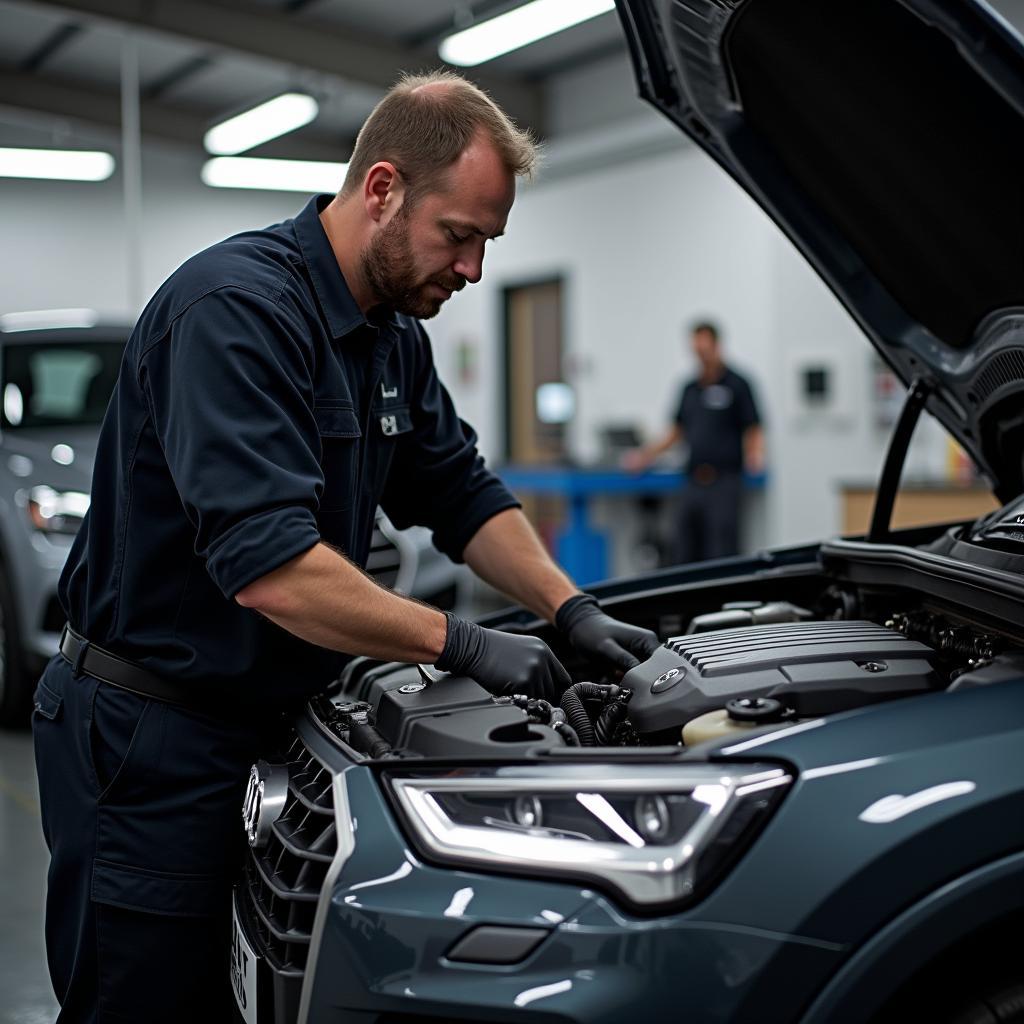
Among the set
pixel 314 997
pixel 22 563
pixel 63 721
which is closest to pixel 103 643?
pixel 63 721

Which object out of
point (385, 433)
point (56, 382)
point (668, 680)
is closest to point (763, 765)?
point (668, 680)

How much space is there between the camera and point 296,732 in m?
1.61

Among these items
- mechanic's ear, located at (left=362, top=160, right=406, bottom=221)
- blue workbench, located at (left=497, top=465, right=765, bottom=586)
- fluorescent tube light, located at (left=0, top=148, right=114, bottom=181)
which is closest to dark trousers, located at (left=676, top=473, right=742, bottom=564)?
blue workbench, located at (left=497, top=465, right=765, bottom=586)

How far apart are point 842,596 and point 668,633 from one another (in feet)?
0.97

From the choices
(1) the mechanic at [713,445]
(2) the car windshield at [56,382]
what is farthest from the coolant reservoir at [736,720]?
(1) the mechanic at [713,445]

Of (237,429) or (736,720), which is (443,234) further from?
(736,720)

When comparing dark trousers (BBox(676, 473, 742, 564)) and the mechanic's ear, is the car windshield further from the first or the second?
dark trousers (BBox(676, 473, 742, 564))

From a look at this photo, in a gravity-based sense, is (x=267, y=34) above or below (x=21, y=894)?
above

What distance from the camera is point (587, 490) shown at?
8.02 metres

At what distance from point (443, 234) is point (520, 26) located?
6.49 metres

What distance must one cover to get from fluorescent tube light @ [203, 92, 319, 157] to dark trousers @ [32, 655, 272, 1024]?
8437 millimetres

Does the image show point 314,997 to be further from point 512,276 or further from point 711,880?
point 512,276

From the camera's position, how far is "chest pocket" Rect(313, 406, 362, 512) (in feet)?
5.36

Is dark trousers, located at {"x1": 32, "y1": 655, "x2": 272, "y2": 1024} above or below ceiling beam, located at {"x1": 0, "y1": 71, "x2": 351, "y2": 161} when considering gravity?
below
